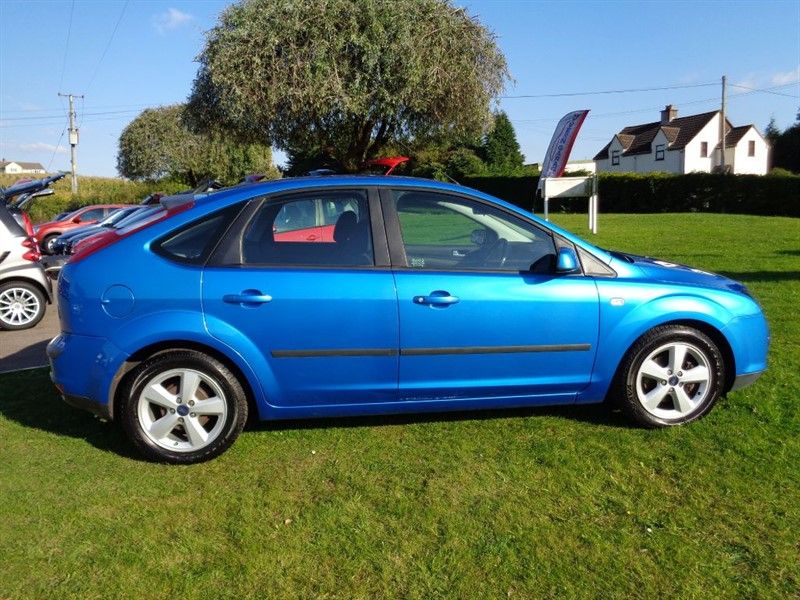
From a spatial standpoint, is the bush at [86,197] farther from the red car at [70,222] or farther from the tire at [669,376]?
the tire at [669,376]

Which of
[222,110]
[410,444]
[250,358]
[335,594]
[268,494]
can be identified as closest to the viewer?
[335,594]

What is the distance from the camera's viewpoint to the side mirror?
13.6ft

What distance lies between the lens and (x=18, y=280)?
8773mm

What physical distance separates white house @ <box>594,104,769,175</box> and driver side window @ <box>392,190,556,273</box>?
5779 cm

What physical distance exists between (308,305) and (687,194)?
3455 cm

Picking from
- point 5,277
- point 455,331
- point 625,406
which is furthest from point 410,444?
point 5,277

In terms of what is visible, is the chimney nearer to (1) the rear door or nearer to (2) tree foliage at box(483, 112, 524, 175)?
(2) tree foliage at box(483, 112, 524, 175)

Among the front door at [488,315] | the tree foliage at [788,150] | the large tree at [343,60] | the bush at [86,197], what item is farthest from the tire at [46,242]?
the tree foliage at [788,150]

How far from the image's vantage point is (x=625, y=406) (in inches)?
173

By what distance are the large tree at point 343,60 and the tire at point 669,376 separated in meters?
18.9

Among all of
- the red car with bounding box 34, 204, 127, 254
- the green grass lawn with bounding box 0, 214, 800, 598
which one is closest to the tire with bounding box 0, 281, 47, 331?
the green grass lawn with bounding box 0, 214, 800, 598

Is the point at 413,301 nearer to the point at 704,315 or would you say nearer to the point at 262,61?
the point at 704,315

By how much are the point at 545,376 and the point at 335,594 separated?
2014mm

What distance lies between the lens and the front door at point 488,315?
4086mm
